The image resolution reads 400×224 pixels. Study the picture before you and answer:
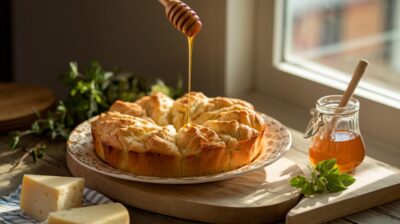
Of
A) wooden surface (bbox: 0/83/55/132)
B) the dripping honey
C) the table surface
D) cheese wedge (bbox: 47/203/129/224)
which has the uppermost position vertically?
the dripping honey

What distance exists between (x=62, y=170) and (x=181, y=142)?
1.13 feet

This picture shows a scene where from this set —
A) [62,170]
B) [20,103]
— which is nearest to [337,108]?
[62,170]

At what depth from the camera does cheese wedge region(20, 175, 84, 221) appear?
1572 mm

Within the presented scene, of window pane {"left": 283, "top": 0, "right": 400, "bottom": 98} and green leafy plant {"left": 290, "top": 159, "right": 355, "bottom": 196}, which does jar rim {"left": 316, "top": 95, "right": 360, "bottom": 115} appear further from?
window pane {"left": 283, "top": 0, "right": 400, "bottom": 98}

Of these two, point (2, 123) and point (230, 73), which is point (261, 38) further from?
point (2, 123)

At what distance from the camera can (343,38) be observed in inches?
127

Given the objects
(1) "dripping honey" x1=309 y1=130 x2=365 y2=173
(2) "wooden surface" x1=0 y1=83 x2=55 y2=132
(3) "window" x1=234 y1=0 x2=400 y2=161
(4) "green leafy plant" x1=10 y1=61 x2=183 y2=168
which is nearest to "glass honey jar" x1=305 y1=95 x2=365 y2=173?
(1) "dripping honey" x1=309 y1=130 x2=365 y2=173

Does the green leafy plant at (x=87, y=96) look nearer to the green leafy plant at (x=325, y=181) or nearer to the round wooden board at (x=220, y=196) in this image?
the round wooden board at (x=220, y=196)

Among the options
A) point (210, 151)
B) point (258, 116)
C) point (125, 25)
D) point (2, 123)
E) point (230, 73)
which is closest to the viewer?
point (210, 151)

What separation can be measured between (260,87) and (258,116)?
517mm

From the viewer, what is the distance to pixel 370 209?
1612 mm

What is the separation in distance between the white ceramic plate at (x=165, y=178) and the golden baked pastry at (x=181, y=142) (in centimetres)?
2

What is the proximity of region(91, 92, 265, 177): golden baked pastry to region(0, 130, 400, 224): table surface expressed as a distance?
0.29 feet

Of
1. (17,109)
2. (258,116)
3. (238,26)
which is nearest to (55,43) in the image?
(17,109)
